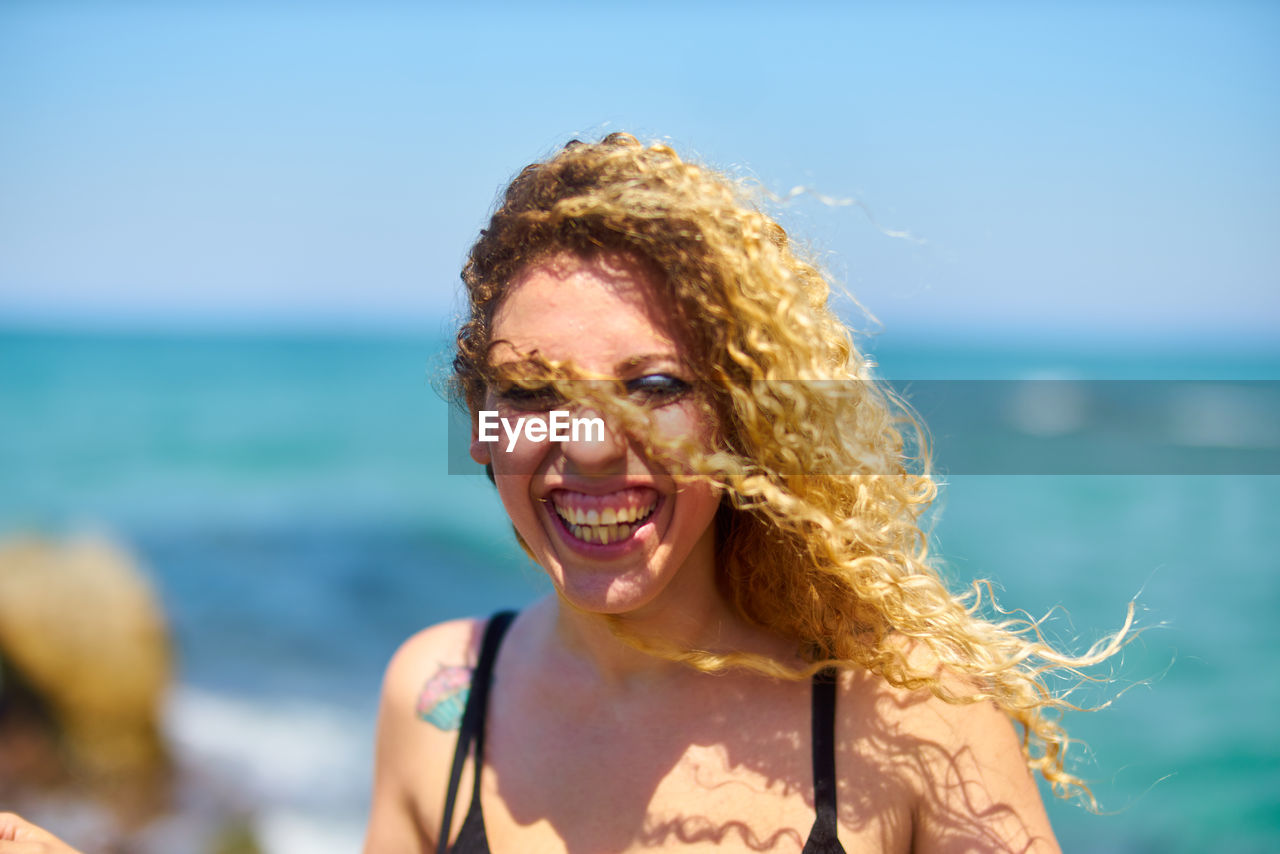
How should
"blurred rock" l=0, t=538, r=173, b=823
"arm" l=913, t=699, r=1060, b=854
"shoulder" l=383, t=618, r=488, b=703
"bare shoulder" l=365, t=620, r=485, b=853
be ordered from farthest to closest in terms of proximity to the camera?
"blurred rock" l=0, t=538, r=173, b=823 < "shoulder" l=383, t=618, r=488, b=703 < "bare shoulder" l=365, t=620, r=485, b=853 < "arm" l=913, t=699, r=1060, b=854

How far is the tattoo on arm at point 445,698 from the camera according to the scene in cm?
232

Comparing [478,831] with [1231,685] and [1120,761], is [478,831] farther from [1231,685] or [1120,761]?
[1231,685]

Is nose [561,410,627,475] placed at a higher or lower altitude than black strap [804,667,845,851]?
higher

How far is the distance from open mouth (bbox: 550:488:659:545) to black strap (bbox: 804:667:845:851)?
Result: 61 centimetres

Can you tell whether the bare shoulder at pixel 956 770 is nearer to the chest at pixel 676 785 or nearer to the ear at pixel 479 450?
the chest at pixel 676 785

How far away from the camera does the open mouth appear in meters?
1.85

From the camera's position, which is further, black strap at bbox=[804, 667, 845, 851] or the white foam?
the white foam

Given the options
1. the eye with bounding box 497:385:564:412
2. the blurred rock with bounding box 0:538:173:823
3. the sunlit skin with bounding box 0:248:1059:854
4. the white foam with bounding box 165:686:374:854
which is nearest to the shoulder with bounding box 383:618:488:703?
the sunlit skin with bounding box 0:248:1059:854

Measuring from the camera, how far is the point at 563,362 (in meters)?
1.81

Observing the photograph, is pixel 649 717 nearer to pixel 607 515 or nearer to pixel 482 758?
pixel 482 758

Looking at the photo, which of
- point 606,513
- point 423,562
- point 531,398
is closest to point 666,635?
point 606,513

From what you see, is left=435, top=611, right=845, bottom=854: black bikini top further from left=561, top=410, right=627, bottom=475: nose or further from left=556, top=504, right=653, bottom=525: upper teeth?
left=561, top=410, right=627, bottom=475: nose

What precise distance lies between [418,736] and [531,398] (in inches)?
42.3

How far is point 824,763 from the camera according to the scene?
1.91m
